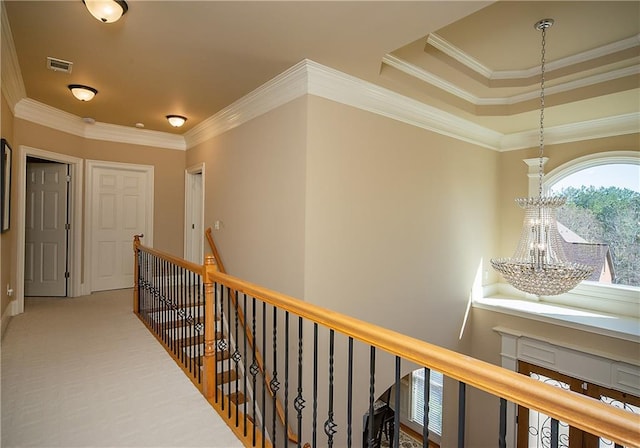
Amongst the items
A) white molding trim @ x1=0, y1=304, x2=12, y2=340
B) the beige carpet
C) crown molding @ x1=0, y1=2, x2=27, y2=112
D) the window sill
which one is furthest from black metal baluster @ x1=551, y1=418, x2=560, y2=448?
white molding trim @ x1=0, y1=304, x2=12, y2=340

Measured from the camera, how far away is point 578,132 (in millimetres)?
4672

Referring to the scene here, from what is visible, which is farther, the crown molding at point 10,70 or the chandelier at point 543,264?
the chandelier at point 543,264

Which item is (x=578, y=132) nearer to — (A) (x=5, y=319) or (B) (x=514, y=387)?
(B) (x=514, y=387)

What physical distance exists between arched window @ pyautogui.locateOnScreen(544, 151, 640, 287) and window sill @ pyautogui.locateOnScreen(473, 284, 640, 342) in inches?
20.4

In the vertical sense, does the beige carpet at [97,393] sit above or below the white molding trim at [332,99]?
below

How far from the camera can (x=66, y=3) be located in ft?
7.38

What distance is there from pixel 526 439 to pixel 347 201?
3.99 m

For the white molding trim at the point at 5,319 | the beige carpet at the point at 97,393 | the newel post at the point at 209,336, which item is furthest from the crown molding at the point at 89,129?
the newel post at the point at 209,336

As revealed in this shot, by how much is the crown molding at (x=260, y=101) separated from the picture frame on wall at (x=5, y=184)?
217 cm

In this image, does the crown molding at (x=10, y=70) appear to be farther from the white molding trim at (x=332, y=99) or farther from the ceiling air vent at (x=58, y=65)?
the white molding trim at (x=332, y=99)

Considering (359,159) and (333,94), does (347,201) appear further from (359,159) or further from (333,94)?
(333,94)

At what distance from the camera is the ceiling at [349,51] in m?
2.33

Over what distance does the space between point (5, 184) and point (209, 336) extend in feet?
9.11

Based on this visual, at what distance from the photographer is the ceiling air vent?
3043 mm
